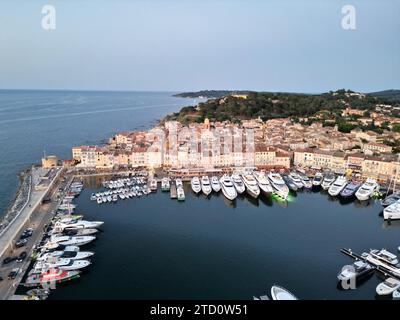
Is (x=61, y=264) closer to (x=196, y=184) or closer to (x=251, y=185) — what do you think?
(x=196, y=184)

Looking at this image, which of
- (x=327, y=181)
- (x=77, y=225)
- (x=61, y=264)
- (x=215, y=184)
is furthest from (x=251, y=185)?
(x=61, y=264)

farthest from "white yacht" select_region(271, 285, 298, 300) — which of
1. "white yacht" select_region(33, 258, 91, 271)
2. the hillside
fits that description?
the hillside

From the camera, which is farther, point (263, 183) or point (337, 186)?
point (263, 183)

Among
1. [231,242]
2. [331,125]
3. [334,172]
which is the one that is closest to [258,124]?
[331,125]

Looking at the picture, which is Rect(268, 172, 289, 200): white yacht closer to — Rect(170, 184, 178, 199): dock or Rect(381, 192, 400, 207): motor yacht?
Rect(381, 192, 400, 207): motor yacht

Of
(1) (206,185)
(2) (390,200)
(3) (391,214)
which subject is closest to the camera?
(3) (391,214)

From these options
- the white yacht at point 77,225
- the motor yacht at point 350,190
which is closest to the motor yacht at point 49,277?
the white yacht at point 77,225

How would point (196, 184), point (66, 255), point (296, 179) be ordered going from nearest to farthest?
point (66, 255), point (196, 184), point (296, 179)

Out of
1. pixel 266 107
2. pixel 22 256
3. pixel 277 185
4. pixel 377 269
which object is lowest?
pixel 377 269
